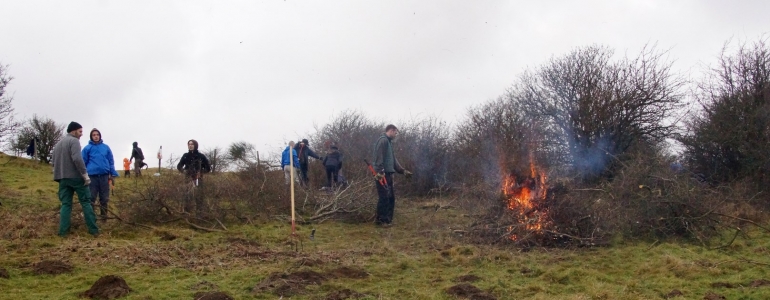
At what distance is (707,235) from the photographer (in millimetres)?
7832

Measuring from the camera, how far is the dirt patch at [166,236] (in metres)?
8.01

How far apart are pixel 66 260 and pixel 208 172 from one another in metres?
4.36

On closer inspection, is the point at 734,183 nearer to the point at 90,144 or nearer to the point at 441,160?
the point at 441,160

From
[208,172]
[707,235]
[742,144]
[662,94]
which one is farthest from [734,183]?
[208,172]

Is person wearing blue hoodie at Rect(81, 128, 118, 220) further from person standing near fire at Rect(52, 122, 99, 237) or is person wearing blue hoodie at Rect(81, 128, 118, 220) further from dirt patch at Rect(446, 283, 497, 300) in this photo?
dirt patch at Rect(446, 283, 497, 300)

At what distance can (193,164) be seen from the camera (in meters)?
10.3

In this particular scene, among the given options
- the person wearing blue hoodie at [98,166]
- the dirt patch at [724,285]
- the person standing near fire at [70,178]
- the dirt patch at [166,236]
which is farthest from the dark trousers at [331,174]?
the dirt patch at [724,285]

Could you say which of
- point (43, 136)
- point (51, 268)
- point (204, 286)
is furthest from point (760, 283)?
point (43, 136)

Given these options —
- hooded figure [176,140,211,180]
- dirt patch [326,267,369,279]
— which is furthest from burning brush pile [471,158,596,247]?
hooded figure [176,140,211,180]

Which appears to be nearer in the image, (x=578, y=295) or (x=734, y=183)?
(x=578, y=295)

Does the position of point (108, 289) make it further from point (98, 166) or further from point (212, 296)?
point (98, 166)

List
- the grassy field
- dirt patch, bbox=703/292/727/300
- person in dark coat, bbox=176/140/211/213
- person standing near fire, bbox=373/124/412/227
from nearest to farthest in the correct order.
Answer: dirt patch, bbox=703/292/727/300, the grassy field, person in dark coat, bbox=176/140/211/213, person standing near fire, bbox=373/124/412/227

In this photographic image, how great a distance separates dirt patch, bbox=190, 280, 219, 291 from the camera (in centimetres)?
524

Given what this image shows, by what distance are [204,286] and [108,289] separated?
0.76 metres
